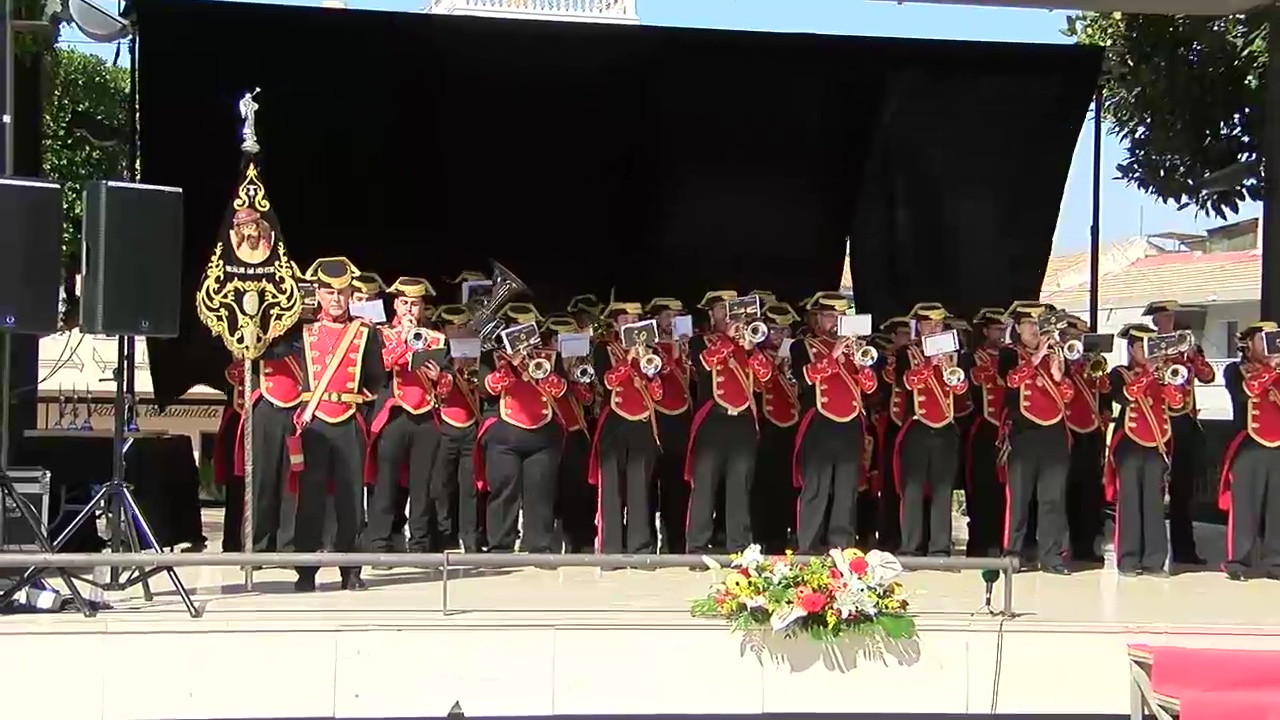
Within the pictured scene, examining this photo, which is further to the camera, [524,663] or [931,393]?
[931,393]

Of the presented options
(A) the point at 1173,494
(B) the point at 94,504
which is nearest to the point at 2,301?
(B) the point at 94,504

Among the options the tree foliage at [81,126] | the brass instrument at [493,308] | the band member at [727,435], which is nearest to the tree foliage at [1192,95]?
the band member at [727,435]

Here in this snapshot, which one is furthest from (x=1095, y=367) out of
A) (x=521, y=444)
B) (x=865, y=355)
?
(x=521, y=444)


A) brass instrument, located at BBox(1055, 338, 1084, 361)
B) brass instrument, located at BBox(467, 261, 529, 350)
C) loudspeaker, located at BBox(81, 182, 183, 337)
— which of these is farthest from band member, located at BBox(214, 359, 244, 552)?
brass instrument, located at BBox(1055, 338, 1084, 361)

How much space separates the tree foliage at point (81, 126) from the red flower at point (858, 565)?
235 inches

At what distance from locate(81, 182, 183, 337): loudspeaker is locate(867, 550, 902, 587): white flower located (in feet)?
9.72

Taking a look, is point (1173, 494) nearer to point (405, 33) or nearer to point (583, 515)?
point (583, 515)

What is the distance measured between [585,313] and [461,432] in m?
1.10

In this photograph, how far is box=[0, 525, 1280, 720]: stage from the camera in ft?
17.3

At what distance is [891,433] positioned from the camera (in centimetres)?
823

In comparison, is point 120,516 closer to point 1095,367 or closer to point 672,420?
point 672,420

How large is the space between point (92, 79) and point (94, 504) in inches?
322

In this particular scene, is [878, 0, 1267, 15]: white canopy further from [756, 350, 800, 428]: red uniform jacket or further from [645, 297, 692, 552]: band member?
[645, 297, 692, 552]: band member

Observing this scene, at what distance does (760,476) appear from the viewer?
830 centimetres
